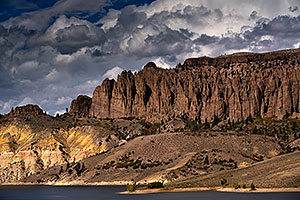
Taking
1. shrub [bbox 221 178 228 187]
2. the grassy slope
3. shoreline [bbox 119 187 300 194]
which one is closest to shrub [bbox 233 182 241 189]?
shoreline [bbox 119 187 300 194]

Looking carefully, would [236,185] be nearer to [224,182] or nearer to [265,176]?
[224,182]

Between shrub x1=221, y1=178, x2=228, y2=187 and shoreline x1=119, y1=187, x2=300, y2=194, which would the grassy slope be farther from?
shoreline x1=119, y1=187, x2=300, y2=194

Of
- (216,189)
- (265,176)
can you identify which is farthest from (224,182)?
(265,176)

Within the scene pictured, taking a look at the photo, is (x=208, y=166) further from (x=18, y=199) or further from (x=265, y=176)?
(x=18, y=199)

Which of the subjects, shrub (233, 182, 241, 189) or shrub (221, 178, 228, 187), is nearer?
shrub (233, 182, 241, 189)

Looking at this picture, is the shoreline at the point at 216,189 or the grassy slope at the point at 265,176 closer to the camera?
the shoreline at the point at 216,189

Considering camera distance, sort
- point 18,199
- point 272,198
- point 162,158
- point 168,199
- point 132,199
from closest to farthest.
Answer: point 272,198 → point 168,199 → point 132,199 → point 18,199 → point 162,158

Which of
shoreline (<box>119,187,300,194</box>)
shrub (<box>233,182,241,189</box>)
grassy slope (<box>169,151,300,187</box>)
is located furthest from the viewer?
shrub (<box>233,182,241,189</box>)

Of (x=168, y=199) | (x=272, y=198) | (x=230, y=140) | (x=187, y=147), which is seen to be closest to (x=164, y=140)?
(x=187, y=147)

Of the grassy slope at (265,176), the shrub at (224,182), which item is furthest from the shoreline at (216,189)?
the grassy slope at (265,176)

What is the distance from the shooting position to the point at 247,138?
190 m

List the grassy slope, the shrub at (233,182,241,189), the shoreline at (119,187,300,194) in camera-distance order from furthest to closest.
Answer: the shrub at (233,182,241,189) → the grassy slope → the shoreline at (119,187,300,194)

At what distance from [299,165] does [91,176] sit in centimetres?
9716

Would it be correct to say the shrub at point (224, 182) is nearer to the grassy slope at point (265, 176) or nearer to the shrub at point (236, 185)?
the grassy slope at point (265, 176)
